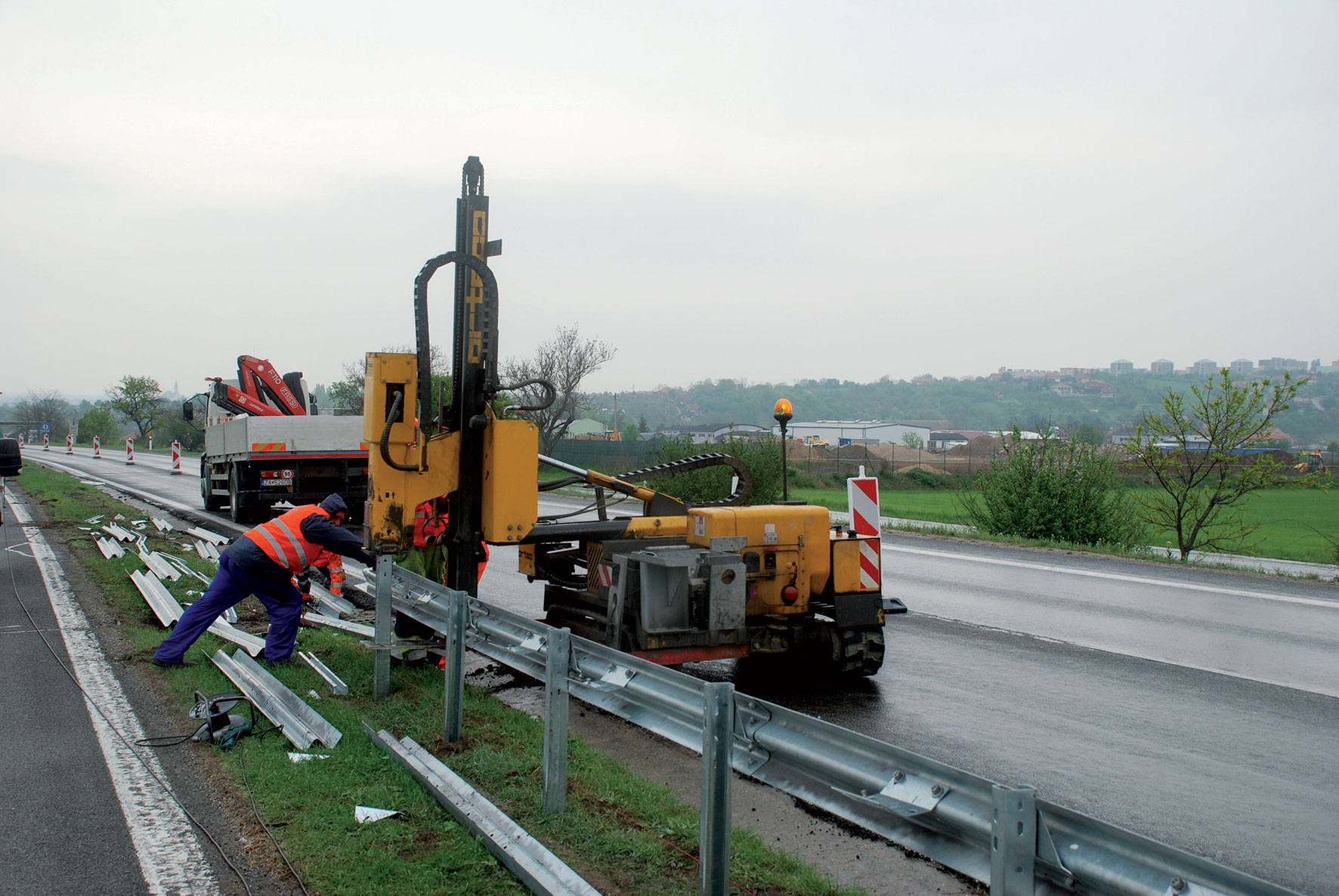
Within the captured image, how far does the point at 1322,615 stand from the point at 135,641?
12242 mm

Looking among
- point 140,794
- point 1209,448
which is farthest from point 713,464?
point 1209,448

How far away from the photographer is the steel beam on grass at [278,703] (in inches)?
222

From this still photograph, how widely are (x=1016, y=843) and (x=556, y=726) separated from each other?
2.51 metres

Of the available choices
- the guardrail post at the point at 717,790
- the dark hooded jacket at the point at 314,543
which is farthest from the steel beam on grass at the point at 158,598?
the guardrail post at the point at 717,790

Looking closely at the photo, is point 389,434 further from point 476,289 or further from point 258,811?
point 258,811

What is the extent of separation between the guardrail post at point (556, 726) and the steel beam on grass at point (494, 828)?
0.26 m

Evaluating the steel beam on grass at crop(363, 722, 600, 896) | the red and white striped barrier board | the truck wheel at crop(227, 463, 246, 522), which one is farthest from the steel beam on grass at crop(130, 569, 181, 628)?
the truck wheel at crop(227, 463, 246, 522)

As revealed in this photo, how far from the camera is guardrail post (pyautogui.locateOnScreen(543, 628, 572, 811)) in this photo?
4520 mm

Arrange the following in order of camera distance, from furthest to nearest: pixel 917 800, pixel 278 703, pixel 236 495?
1. pixel 236 495
2. pixel 278 703
3. pixel 917 800

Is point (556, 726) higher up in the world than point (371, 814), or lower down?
higher up

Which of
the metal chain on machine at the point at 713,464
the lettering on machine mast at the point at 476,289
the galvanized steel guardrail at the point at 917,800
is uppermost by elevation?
the lettering on machine mast at the point at 476,289

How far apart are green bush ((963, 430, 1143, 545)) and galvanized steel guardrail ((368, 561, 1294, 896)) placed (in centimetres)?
1658

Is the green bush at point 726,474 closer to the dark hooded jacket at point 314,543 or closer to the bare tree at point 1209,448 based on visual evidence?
the bare tree at point 1209,448

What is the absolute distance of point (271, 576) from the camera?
295 inches
